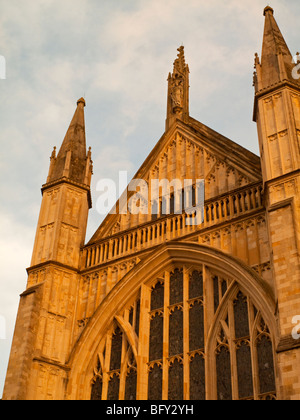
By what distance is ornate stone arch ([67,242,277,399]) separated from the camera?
1423cm

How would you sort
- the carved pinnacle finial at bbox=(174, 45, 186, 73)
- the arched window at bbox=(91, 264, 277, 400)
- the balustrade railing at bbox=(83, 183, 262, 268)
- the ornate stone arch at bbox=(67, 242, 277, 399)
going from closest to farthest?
the arched window at bbox=(91, 264, 277, 400) → the ornate stone arch at bbox=(67, 242, 277, 399) → the balustrade railing at bbox=(83, 183, 262, 268) → the carved pinnacle finial at bbox=(174, 45, 186, 73)

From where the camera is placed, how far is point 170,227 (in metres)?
16.6

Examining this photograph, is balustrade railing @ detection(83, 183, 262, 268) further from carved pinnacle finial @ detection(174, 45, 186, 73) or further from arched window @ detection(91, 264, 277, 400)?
carved pinnacle finial @ detection(174, 45, 186, 73)

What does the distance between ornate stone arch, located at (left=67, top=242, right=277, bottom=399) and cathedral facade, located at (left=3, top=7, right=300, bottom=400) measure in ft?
0.08

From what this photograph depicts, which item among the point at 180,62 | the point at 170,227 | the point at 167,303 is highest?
the point at 180,62

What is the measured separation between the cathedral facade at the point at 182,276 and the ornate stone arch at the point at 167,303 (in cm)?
3

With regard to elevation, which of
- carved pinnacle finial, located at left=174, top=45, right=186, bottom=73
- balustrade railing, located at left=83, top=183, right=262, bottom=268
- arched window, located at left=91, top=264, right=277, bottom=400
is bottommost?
arched window, located at left=91, top=264, right=277, bottom=400

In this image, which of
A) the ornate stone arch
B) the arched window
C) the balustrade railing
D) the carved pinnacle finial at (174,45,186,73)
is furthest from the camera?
the carved pinnacle finial at (174,45,186,73)

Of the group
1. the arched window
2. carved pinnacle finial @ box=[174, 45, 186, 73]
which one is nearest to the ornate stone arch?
the arched window

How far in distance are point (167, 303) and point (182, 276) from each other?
0.78 metres

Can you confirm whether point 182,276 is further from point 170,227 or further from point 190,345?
point 190,345

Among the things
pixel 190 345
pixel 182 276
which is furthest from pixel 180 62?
pixel 190 345

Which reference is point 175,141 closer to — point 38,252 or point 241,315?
point 38,252

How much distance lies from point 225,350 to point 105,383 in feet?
10.2
